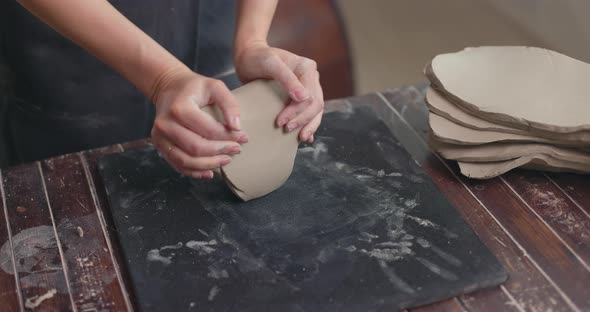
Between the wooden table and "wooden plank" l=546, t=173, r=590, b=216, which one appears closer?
the wooden table

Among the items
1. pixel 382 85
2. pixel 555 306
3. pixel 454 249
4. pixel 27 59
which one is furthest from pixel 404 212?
pixel 382 85

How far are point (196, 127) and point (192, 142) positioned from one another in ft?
0.07

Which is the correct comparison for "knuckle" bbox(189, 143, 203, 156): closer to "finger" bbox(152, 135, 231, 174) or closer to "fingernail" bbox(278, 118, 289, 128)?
"finger" bbox(152, 135, 231, 174)

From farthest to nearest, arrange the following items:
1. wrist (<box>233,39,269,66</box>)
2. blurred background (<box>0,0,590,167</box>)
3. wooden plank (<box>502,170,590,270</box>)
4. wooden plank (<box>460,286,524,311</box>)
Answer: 1. blurred background (<box>0,0,590,167</box>)
2. wrist (<box>233,39,269,66</box>)
3. wooden plank (<box>502,170,590,270</box>)
4. wooden plank (<box>460,286,524,311</box>)

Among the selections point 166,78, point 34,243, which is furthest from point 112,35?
point 34,243

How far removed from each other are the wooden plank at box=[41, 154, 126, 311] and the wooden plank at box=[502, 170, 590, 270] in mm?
589

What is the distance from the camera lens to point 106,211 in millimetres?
999

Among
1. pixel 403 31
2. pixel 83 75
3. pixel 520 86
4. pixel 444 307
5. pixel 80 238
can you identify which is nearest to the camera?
pixel 444 307

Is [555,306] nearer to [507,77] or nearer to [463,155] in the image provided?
[463,155]

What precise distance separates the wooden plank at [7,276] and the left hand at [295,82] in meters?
0.40

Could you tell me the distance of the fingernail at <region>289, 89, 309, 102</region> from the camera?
94 centimetres

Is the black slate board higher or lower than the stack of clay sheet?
lower

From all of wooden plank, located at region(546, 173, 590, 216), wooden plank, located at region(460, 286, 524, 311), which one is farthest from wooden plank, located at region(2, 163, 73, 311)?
wooden plank, located at region(546, 173, 590, 216)

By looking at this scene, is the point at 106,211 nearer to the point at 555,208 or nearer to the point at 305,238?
the point at 305,238
